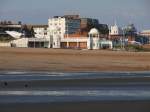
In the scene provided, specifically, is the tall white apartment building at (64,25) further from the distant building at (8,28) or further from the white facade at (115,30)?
the white facade at (115,30)

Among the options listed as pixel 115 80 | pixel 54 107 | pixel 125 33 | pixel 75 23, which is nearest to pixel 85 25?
pixel 75 23

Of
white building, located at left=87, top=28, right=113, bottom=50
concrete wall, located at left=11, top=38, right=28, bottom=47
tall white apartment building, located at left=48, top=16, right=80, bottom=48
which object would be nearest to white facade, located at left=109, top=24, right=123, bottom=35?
tall white apartment building, located at left=48, top=16, right=80, bottom=48

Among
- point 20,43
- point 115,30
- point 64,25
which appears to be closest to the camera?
point 20,43

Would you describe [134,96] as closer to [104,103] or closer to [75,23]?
[104,103]

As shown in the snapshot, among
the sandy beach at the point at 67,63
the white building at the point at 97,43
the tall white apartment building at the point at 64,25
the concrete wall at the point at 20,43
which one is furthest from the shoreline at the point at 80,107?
the tall white apartment building at the point at 64,25

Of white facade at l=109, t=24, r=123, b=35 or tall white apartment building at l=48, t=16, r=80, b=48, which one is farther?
white facade at l=109, t=24, r=123, b=35

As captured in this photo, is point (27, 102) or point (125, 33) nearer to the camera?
point (27, 102)

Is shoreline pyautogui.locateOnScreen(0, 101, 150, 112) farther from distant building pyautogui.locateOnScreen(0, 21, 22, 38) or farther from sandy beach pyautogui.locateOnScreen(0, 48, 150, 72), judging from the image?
distant building pyautogui.locateOnScreen(0, 21, 22, 38)

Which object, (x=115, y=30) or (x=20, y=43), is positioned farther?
(x=115, y=30)

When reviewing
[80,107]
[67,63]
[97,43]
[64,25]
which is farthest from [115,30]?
[80,107]

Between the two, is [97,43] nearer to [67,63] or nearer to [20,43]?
[20,43]

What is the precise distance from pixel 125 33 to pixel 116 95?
105243 millimetres

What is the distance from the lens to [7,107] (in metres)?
7.80

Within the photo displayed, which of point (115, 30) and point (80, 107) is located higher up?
point (115, 30)
